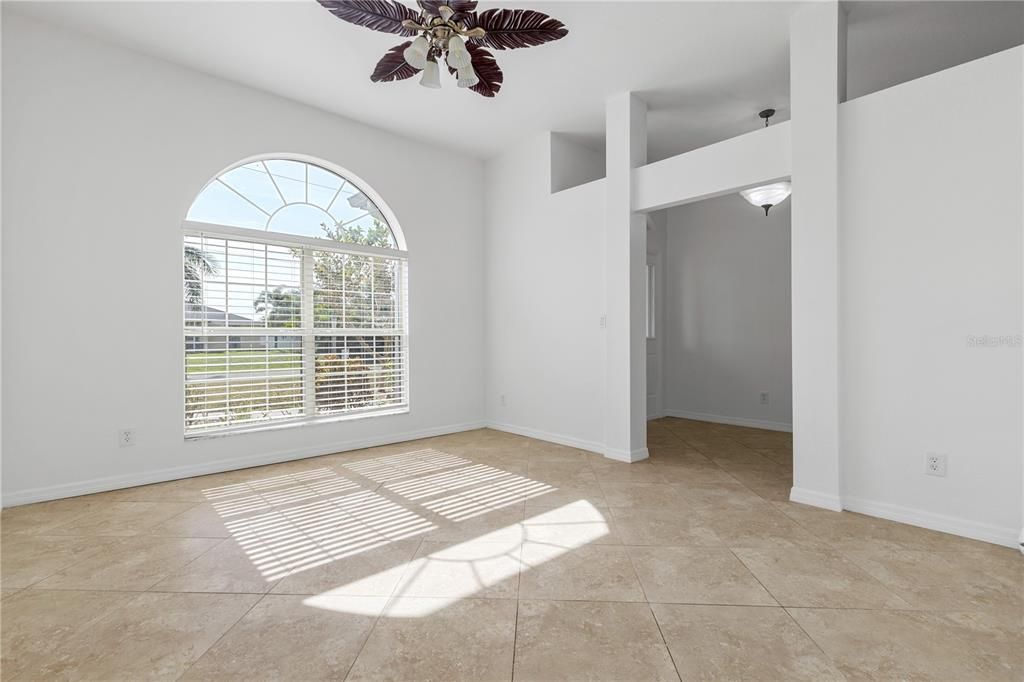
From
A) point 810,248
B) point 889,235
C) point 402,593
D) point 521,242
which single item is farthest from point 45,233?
point 889,235

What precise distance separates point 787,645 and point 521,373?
11.9ft

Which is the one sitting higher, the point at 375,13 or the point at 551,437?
the point at 375,13

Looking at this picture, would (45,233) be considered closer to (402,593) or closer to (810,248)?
Answer: (402,593)

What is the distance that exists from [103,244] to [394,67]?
228 cm

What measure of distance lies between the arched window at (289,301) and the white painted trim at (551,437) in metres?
1.11

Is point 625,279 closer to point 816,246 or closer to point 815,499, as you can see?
point 816,246

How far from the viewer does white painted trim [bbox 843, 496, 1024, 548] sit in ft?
7.56

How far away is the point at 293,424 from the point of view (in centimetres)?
412

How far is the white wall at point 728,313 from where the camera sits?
5.27 m

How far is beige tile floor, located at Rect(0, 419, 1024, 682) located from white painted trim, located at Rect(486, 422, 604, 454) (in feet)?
3.44

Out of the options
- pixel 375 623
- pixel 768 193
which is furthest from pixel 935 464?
pixel 375 623

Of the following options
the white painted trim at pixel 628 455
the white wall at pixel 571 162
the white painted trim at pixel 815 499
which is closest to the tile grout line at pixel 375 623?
the white painted trim at pixel 628 455

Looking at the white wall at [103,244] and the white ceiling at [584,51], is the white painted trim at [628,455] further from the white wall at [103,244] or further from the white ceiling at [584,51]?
the white ceiling at [584,51]

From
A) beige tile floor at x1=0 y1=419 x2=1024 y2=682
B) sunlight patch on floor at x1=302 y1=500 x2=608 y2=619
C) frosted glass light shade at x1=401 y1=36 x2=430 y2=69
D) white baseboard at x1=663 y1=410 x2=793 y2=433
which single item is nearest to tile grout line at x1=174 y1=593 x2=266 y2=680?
beige tile floor at x1=0 y1=419 x2=1024 y2=682
